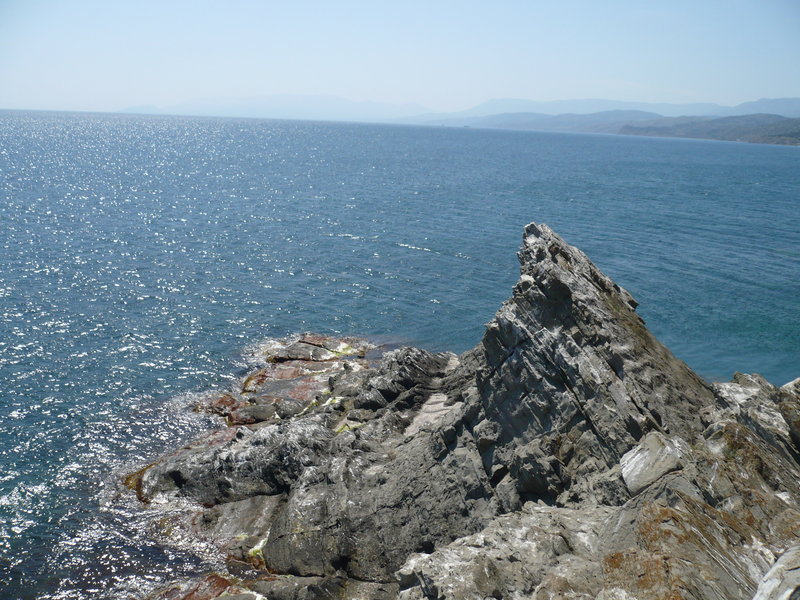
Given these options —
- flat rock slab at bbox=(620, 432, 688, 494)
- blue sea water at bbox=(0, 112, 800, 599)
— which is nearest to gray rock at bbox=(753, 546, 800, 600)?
flat rock slab at bbox=(620, 432, 688, 494)

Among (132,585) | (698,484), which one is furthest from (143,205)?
(698,484)

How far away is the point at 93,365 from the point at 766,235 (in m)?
98.9

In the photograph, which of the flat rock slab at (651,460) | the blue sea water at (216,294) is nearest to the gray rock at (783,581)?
the flat rock slab at (651,460)

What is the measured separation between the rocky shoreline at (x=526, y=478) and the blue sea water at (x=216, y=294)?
4.50 m

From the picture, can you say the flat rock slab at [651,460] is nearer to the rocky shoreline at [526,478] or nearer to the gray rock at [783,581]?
the rocky shoreline at [526,478]

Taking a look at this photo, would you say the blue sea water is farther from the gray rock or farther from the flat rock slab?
the gray rock

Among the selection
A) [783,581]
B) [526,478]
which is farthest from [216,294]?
[783,581]

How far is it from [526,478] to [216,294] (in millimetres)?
49219

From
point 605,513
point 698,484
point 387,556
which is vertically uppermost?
point 698,484

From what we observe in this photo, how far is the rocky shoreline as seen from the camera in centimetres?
1662

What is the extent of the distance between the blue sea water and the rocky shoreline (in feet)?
14.8

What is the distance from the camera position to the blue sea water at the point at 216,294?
114 ft

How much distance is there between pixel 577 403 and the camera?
1002 inches

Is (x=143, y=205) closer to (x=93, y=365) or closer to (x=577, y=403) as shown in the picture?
(x=93, y=365)
